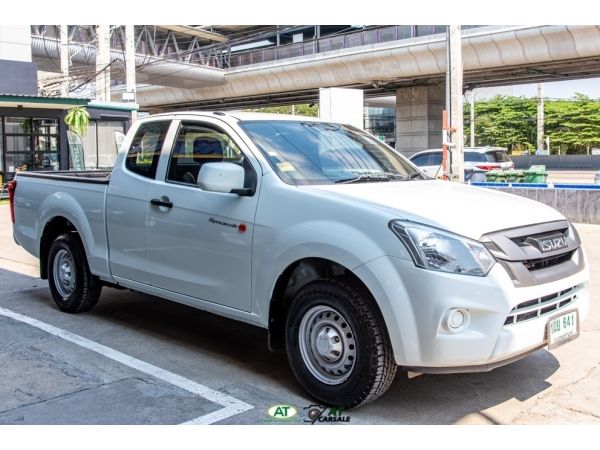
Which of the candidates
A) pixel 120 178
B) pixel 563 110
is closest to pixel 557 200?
pixel 120 178

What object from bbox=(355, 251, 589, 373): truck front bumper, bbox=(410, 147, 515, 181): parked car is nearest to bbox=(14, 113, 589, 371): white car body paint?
bbox=(355, 251, 589, 373): truck front bumper

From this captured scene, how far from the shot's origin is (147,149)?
5.61 meters

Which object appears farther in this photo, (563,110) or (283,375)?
(563,110)

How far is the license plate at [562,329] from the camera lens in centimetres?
394

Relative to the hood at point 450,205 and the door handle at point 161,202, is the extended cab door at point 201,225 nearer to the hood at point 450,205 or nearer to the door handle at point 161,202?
the door handle at point 161,202

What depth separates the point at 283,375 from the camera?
4758mm

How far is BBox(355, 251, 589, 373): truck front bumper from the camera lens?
3.63 m

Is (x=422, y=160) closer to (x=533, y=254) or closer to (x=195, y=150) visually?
(x=195, y=150)

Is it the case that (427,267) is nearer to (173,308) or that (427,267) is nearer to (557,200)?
(173,308)

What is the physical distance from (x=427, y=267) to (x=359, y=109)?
34.9ft

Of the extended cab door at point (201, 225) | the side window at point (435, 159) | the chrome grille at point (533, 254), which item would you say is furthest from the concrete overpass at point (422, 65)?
the extended cab door at point (201, 225)
